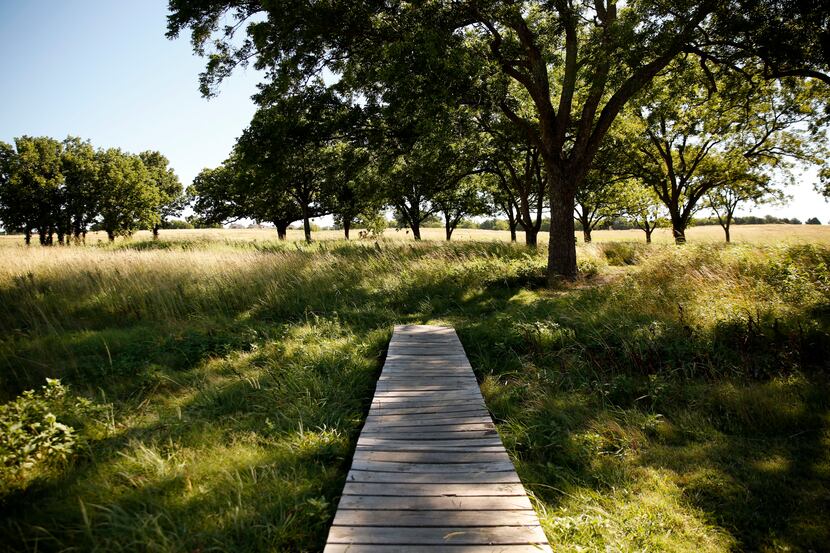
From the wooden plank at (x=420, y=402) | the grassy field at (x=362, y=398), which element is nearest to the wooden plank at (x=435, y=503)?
the grassy field at (x=362, y=398)

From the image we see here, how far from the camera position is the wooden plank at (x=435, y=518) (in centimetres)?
259

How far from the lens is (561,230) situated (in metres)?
11.1

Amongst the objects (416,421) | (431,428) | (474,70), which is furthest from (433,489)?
(474,70)

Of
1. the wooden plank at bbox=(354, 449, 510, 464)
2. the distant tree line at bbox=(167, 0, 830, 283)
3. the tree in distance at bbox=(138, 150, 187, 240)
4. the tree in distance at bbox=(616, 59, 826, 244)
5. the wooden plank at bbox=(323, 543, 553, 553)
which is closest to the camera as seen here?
the wooden plank at bbox=(323, 543, 553, 553)

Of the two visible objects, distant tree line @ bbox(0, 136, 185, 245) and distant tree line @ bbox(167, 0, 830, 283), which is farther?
distant tree line @ bbox(0, 136, 185, 245)

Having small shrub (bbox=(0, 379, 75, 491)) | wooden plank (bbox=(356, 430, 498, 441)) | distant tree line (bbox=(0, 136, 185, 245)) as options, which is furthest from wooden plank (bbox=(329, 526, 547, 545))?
distant tree line (bbox=(0, 136, 185, 245))

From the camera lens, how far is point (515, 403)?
493 centimetres

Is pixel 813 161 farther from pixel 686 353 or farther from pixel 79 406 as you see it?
pixel 79 406

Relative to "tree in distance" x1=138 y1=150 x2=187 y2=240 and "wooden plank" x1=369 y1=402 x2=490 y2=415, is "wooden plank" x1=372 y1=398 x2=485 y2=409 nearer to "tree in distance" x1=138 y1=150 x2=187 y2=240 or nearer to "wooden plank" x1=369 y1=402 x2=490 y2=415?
"wooden plank" x1=369 y1=402 x2=490 y2=415

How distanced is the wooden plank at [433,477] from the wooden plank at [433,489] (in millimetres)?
43

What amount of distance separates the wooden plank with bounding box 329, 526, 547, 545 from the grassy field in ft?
1.22

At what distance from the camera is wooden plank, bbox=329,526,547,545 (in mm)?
2432

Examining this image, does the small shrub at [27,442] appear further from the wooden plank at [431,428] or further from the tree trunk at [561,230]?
the tree trunk at [561,230]

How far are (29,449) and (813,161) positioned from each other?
3242 cm
